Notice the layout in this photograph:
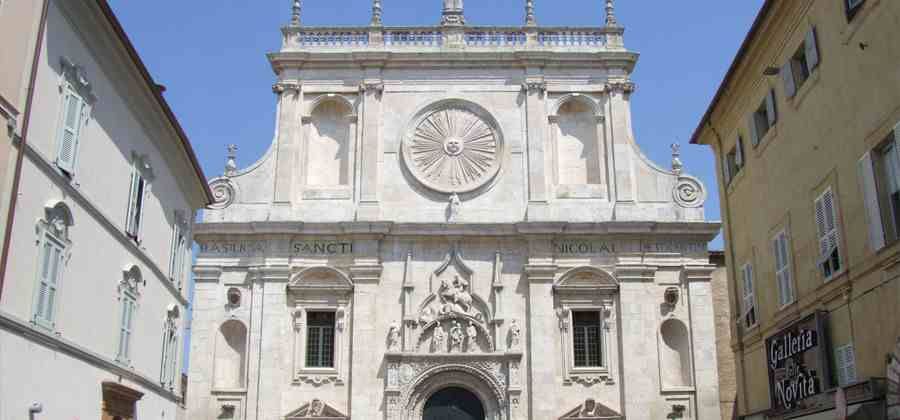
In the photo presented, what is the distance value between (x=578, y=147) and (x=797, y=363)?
1524cm

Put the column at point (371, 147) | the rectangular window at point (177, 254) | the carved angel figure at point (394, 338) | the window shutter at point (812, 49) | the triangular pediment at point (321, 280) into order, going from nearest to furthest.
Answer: the window shutter at point (812, 49) < the rectangular window at point (177, 254) < the carved angel figure at point (394, 338) < the triangular pediment at point (321, 280) < the column at point (371, 147)

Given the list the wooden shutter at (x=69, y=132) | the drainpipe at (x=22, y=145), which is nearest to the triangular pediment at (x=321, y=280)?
the wooden shutter at (x=69, y=132)

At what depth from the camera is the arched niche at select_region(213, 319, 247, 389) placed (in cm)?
2716

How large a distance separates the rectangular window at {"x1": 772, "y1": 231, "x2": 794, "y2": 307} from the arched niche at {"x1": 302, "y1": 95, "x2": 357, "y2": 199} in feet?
50.2

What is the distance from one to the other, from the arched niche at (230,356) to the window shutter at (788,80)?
17531 mm

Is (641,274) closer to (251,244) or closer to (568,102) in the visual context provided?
(568,102)

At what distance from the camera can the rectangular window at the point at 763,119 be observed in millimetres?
17250

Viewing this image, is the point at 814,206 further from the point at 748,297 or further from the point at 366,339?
the point at 366,339

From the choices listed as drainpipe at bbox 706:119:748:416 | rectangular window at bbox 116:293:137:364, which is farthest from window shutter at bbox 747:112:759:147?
rectangular window at bbox 116:293:137:364

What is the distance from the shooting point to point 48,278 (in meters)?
12.9

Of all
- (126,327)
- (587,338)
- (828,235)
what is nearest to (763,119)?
(828,235)

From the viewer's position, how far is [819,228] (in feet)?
49.0

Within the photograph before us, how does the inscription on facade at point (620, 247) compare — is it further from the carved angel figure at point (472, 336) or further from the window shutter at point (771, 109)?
the window shutter at point (771, 109)

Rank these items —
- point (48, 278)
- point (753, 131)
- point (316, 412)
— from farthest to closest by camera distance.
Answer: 1. point (316, 412)
2. point (753, 131)
3. point (48, 278)
